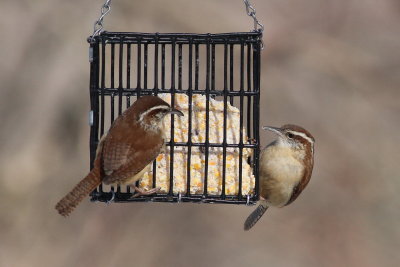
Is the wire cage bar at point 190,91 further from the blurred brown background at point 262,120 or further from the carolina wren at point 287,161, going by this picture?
the blurred brown background at point 262,120

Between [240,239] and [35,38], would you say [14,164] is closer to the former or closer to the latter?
[35,38]

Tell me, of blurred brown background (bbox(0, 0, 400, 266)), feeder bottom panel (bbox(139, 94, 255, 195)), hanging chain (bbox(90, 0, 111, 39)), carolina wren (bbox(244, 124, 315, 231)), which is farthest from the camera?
blurred brown background (bbox(0, 0, 400, 266))

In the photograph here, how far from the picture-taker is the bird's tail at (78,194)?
715 centimetres

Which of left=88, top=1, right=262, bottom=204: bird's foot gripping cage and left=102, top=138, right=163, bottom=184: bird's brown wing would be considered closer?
left=102, top=138, right=163, bottom=184: bird's brown wing

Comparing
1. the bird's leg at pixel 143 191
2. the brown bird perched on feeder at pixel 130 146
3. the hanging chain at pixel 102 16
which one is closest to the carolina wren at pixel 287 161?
→ the bird's leg at pixel 143 191

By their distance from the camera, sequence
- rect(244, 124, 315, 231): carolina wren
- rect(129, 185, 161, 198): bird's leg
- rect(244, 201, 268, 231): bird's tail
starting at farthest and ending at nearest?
rect(244, 201, 268, 231): bird's tail < rect(244, 124, 315, 231): carolina wren < rect(129, 185, 161, 198): bird's leg

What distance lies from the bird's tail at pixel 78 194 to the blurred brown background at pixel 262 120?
9.40 ft

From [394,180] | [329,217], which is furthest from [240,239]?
[394,180]

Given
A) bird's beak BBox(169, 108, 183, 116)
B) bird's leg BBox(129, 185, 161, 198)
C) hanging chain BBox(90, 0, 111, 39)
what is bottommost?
bird's leg BBox(129, 185, 161, 198)

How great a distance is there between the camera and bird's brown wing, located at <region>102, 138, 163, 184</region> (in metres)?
7.21

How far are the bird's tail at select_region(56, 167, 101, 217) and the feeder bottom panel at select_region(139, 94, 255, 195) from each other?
19.1 inches

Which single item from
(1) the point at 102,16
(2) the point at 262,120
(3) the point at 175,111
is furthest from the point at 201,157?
(2) the point at 262,120

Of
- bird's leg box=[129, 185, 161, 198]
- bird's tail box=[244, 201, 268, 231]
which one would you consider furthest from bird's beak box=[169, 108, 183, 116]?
bird's tail box=[244, 201, 268, 231]

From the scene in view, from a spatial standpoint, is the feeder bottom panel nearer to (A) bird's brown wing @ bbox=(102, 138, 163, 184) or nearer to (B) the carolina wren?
(B) the carolina wren
